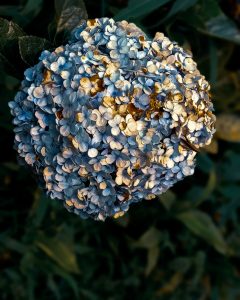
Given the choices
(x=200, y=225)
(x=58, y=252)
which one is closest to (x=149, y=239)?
(x=200, y=225)

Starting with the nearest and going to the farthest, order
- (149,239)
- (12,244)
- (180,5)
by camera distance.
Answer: (180,5)
(12,244)
(149,239)

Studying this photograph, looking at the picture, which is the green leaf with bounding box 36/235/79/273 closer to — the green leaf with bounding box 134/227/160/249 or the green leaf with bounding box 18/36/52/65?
the green leaf with bounding box 134/227/160/249

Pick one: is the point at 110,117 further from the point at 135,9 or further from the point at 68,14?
the point at 135,9

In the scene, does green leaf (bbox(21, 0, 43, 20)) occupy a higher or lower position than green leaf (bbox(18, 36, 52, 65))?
lower

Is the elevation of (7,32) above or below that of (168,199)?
above

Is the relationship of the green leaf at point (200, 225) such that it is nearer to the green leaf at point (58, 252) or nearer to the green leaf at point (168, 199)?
the green leaf at point (168, 199)

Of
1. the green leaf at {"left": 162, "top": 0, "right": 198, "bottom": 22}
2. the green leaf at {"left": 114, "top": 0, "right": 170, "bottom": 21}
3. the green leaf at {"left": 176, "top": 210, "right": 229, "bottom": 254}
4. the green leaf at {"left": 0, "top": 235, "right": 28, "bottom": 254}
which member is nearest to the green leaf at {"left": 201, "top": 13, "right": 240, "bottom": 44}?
the green leaf at {"left": 162, "top": 0, "right": 198, "bottom": 22}
